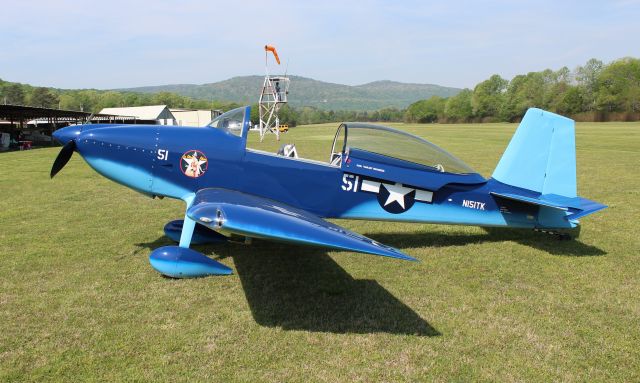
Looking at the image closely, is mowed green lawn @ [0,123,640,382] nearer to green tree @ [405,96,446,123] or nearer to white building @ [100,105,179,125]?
white building @ [100,105,179,125]

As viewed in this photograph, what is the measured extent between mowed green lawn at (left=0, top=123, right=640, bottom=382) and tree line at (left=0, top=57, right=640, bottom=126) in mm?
74315

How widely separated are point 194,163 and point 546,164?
499 cm

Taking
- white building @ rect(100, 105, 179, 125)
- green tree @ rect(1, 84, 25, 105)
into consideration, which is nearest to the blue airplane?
white building @ rect(100, 105, 179, 125)

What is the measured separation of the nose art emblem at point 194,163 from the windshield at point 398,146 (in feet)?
6.20

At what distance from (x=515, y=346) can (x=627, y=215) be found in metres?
6.33

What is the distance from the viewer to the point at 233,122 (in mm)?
5520

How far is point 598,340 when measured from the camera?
370cm

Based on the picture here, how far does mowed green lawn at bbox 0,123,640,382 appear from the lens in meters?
3.28

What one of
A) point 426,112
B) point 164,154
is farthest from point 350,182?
point 426,112

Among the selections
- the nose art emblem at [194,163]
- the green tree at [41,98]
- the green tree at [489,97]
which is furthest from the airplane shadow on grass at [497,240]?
the green tree at [41,98]

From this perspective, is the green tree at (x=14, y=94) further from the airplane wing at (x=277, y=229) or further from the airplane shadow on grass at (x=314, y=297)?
the airplane wing at (x=277, y=229)

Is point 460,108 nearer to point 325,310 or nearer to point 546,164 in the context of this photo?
point 546,164

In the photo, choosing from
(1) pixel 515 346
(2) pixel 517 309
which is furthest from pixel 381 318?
(2) pixel 517 309

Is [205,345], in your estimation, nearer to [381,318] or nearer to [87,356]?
[87,356]
